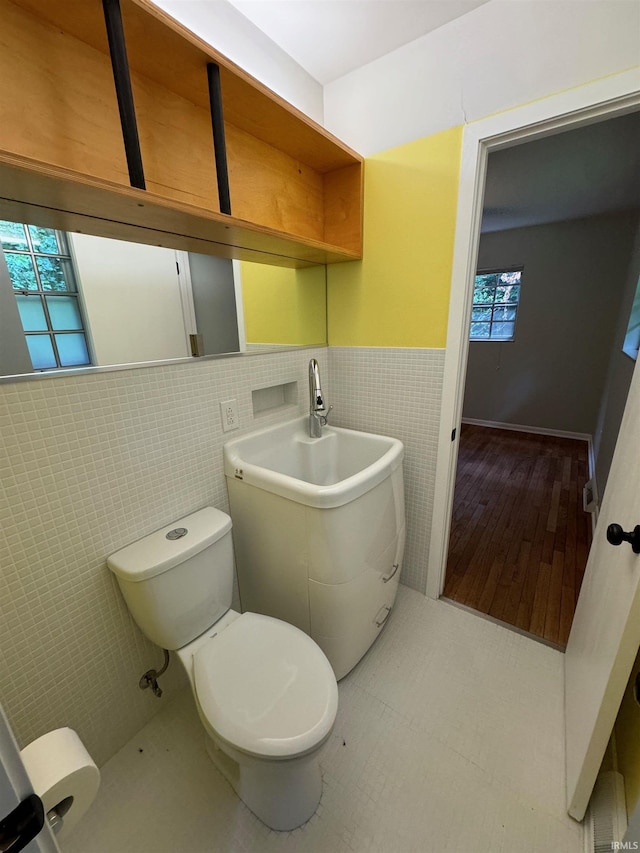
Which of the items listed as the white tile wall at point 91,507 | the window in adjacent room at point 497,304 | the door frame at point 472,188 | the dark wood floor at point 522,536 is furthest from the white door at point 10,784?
the window in adjacent room at point 497,304

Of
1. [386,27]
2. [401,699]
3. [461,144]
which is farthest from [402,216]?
[401,699]

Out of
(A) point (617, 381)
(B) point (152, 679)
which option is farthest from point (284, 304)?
(A) point (617, 381)

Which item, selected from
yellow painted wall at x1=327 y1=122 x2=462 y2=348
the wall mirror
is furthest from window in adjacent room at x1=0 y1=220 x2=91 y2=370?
yellow painted wall at x1=327 y1=122 x2=462 y2=348

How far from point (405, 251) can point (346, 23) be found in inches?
30.3

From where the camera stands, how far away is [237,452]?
1.35 metres

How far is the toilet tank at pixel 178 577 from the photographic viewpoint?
1.00m

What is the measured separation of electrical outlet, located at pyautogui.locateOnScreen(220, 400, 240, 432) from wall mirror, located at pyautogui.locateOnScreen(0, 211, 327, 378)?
202 millimetres

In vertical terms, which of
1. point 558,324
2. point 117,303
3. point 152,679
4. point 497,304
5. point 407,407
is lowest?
point 152,679

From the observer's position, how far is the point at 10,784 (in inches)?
12.8

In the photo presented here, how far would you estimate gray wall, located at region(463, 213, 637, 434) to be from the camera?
3564mm

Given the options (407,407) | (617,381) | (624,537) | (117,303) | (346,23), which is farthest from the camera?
(617,381)

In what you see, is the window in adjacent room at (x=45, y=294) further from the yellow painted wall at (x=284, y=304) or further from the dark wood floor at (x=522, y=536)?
the dark wood floor at (x=522, y=536)

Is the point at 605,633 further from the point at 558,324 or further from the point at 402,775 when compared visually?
the point at 558,324

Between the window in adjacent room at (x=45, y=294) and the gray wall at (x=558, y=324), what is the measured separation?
448cm
